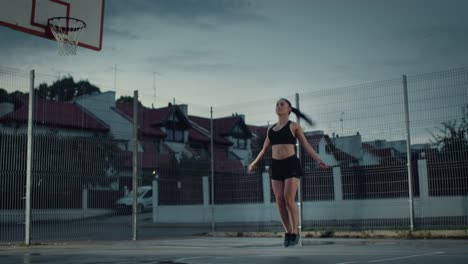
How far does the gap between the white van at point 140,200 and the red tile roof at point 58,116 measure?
72.1 inches

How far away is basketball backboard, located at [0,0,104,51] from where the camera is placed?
9508 mm

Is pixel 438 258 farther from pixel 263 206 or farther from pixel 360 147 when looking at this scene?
pixel 263 206

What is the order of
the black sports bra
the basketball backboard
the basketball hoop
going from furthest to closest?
the basketball hoop → the basketball backboard → the black sports bra

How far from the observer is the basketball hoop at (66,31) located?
10.3 m

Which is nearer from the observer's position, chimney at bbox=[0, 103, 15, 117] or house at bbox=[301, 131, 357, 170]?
chimney at bbox=[0, 103, 15, 117]

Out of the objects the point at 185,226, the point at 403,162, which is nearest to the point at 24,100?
the point at 403,162

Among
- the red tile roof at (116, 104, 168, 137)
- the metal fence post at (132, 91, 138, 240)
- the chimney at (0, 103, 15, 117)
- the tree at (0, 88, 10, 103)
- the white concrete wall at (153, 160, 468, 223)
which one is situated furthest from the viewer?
the red tile roof at (116, 104, 168, 137)

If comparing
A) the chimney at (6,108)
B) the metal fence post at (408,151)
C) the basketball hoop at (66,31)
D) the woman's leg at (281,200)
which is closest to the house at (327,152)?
the metal fence post at (408,151)

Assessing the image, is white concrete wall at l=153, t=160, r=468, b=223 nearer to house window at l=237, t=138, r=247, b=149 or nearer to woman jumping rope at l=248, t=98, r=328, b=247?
house window at l=237, t=138, r=247, b=149

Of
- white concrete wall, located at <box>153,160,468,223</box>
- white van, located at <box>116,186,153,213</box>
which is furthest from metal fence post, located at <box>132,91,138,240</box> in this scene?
white concrete wall, located at <box>153,160,468,223</box>

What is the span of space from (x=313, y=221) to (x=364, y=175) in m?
2.63

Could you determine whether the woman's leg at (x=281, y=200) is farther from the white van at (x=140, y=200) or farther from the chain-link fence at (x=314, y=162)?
Answer: the white van at (x=140, y=200)

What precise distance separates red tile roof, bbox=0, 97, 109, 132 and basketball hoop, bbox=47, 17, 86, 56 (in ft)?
7.71

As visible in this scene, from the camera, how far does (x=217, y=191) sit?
16547 mm
